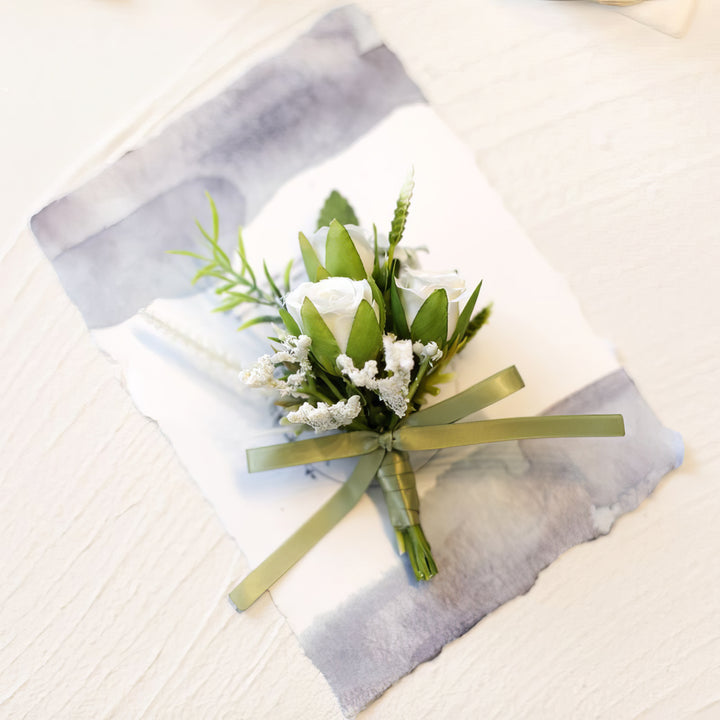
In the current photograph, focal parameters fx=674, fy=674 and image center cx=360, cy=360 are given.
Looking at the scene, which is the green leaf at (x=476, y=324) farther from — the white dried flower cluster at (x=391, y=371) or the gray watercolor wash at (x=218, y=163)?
the gray watercolor wash at (x=218, y=163)

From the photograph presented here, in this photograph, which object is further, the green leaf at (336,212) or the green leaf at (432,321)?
the green leaf at (336,212)

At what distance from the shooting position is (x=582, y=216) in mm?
766

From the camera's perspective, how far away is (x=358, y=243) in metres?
0.61

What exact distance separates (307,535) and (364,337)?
0.72 ft

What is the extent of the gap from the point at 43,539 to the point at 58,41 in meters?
0.58

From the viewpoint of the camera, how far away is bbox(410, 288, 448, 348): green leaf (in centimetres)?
56

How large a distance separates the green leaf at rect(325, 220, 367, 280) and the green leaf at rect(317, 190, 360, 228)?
0.39 feet

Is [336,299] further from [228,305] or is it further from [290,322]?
[228,305]

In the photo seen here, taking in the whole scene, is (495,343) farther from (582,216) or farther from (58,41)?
(58,41)

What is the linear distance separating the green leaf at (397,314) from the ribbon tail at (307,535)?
12cm

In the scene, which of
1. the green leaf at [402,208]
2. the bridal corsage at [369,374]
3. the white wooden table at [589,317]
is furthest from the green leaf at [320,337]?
the white wooden table at [589,317]

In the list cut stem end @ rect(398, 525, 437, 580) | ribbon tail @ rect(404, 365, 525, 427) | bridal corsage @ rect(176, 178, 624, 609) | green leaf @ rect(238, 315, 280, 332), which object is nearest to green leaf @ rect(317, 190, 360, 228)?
bridal corsage @ rect(176, 178, 624, 609)

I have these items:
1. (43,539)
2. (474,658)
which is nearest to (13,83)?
(43,539)

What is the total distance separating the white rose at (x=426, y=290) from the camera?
57cm
